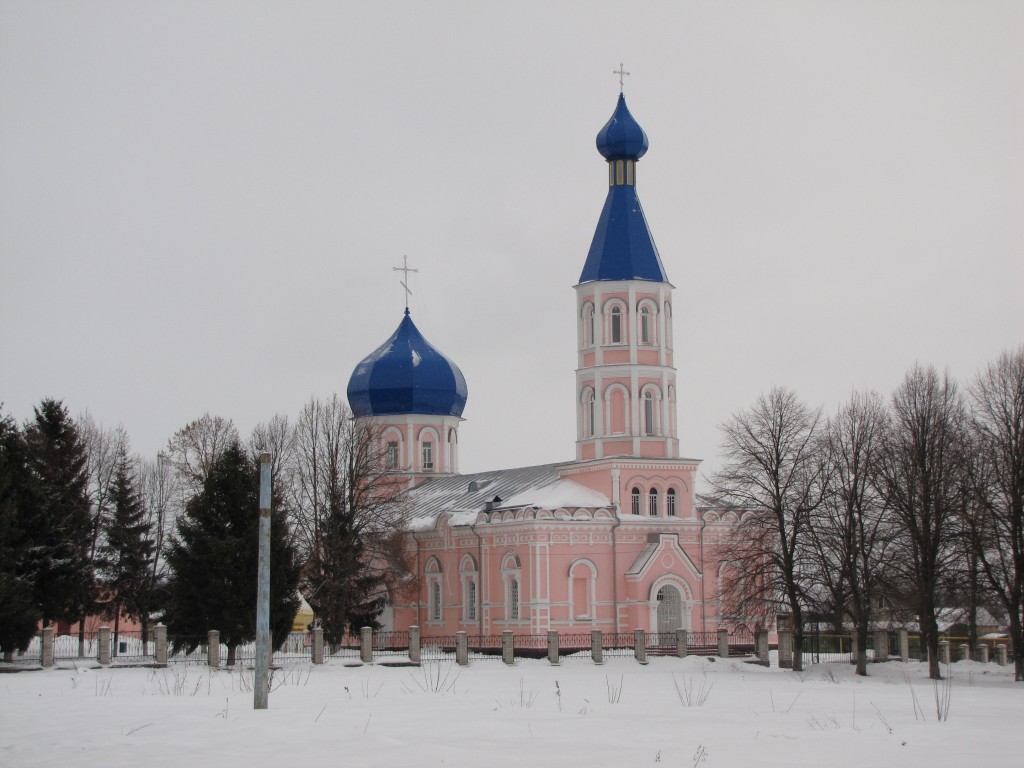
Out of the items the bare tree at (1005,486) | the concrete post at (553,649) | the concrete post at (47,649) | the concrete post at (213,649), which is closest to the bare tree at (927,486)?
the bare tree at (1005,486)

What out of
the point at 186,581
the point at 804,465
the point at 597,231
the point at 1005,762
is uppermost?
the point at 597,231

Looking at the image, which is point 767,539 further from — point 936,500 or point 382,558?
point 382,558

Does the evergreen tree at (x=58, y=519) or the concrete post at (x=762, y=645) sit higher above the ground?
the evergreen tree at (x=58, y=519)

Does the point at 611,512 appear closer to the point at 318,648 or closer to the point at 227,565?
the point at 318,648

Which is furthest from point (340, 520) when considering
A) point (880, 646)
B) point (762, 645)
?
point (880, 646)

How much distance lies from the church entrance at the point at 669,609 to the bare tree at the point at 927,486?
10.3 meters

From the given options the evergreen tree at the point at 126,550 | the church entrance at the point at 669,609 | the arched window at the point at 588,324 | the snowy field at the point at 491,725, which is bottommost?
the snowy field at the point at 491,725

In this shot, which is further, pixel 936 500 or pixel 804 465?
pixel 804 465

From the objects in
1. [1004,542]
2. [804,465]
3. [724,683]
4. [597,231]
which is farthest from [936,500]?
[597,231]

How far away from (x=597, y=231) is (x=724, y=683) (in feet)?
68.9

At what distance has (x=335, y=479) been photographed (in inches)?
1766

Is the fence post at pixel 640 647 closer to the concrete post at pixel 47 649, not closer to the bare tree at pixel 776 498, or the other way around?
the bare tree at pixel 776 498

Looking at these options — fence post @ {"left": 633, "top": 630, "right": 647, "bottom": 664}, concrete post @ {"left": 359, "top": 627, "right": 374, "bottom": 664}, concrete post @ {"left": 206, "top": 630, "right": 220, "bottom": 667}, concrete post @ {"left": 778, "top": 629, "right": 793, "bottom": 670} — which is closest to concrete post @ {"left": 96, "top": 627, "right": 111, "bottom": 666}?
concrete post @ {"left": 206, "top": 630, "right": 220, "bottom": 667}

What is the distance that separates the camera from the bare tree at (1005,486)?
33562mm
